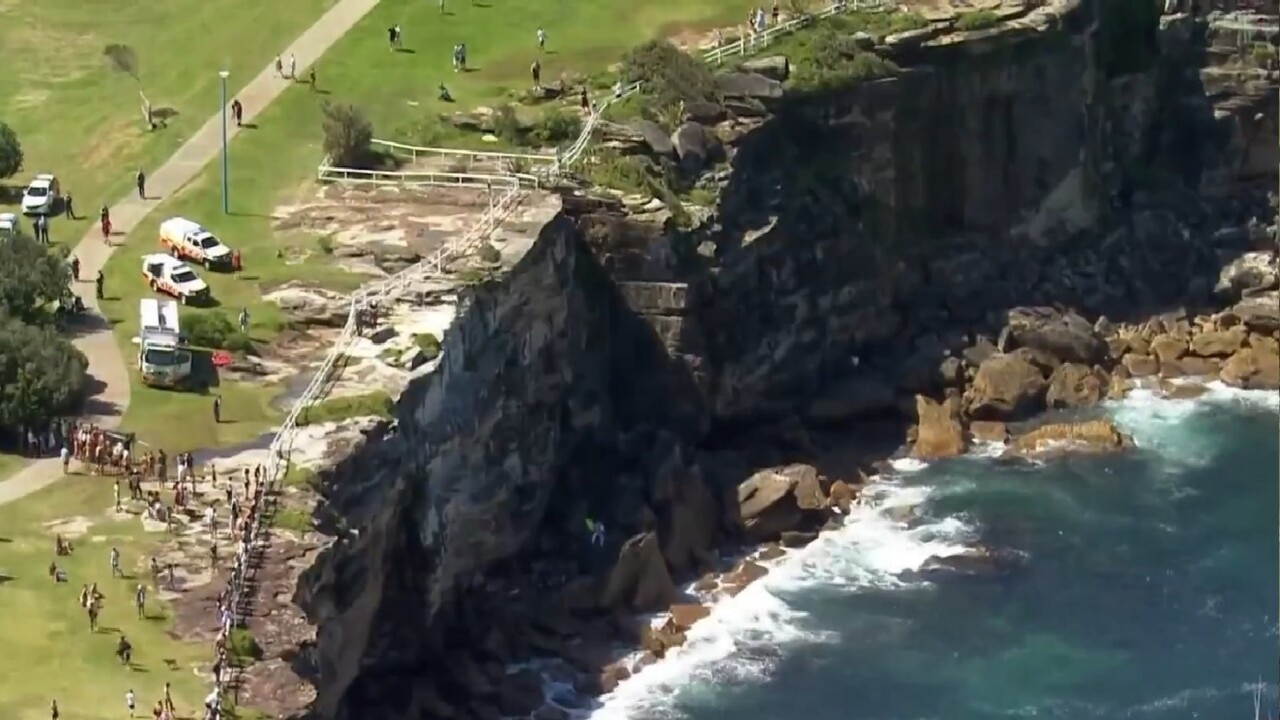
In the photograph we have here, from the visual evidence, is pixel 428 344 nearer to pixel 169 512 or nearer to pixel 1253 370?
pixel 169 512

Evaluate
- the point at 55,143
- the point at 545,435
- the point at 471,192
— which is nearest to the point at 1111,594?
the point at 545,435

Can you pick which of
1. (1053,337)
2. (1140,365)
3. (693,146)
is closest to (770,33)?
(693,146)

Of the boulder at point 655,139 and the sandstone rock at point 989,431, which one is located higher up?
the boulder at point 655,139

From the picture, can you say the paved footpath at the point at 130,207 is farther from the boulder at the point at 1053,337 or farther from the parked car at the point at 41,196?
the boulder at the point at 1053,337

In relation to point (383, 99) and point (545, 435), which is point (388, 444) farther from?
point (383, 99)

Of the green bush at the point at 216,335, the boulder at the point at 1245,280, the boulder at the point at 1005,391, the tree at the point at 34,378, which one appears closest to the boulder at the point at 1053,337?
the boulder at the point at 1005,391

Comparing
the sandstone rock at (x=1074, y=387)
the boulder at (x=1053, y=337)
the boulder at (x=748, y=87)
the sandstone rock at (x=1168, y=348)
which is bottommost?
the sandstone rock at (x=1074, y=387)

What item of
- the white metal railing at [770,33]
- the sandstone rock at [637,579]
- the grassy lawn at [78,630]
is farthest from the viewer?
the white metal railing at [770,33]
